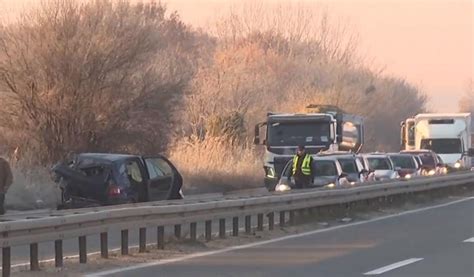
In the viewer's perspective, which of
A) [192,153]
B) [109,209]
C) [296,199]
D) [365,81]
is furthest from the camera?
[365,81]

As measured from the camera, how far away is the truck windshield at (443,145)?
43250 millimetres

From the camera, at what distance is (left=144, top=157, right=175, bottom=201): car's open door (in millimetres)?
19627

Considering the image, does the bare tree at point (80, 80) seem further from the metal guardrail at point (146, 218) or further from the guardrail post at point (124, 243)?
the guardrail post at point (124, 243)

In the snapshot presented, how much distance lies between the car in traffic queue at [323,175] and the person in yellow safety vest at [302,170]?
47 centimetres

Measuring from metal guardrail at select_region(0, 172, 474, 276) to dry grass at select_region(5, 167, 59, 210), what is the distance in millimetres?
9367

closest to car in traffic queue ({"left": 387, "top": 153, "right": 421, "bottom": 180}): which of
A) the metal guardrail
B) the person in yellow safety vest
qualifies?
the person in yellow safety vest

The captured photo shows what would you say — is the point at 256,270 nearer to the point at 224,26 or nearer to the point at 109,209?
the point at 109,209

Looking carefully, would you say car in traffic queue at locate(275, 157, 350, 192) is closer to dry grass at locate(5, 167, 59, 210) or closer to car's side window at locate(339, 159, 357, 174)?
car's side window at locate(339, 159, 357, 174)

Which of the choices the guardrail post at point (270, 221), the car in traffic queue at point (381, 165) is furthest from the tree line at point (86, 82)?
the guardrail post at point (270, 221)

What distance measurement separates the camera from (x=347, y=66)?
8231cm

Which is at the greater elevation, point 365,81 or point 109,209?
point 365,81

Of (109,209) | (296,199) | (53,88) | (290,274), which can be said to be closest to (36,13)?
(53,88)

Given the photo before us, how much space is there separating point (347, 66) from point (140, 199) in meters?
64.6

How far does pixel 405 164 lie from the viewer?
35.2 metres
